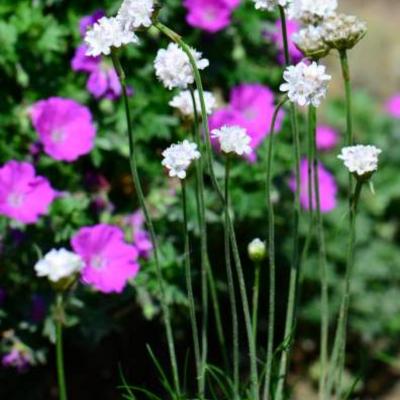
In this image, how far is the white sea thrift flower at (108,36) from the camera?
60.1 inches

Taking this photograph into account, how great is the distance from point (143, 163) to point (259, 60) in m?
0.62

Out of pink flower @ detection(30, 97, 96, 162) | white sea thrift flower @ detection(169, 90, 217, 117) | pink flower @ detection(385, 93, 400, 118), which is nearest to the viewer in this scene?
white sea thrift flower @ detection(169, 90, 217, 117)

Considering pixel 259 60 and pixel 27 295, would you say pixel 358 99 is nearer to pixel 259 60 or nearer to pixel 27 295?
pixel 259 60

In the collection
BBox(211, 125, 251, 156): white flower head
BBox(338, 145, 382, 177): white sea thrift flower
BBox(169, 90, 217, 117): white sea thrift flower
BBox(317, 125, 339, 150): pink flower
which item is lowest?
BBox(317, 125, 339, 150): pink flower

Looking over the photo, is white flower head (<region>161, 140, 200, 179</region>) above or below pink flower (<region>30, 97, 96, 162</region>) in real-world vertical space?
above

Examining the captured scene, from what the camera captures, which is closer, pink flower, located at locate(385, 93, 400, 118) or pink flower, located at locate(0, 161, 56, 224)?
pink flower, located at locate(0, 161, 56, 224)

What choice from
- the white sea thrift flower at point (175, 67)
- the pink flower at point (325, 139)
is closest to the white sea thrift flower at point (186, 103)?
the white sea thrift flower at point (175, 67)

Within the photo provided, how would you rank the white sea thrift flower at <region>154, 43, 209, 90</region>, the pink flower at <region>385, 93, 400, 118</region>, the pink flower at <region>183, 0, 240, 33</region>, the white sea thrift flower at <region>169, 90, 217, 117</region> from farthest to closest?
the pink flower at <region>385, 93, 400, 118</region>
the pink flower at <region>183, 0, 240, 33</region>
the white sea thrift flower at <region>169, 90, 217, 117</region>
the white sea thrift flower at <region>154, 43, 209, 90</region>

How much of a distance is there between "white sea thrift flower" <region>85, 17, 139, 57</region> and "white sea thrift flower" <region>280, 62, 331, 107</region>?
27 cm

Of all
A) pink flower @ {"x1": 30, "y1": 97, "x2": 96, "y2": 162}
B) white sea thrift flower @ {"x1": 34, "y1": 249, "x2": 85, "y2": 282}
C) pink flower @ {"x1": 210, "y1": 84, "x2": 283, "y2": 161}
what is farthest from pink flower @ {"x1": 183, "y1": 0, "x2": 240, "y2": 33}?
white sea thrift flower @ {"x1": 34, "y1": 249, "x2": 85, "y2": 282}

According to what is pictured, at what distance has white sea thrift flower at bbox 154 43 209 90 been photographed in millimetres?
1629

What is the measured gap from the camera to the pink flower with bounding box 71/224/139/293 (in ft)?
7.22

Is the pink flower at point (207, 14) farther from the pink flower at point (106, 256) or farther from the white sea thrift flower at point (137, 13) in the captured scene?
the white sea thrift flower at point (137, 13)

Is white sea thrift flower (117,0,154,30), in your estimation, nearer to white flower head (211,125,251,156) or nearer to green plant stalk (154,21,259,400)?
green plant stalk (154,21,259,400)
